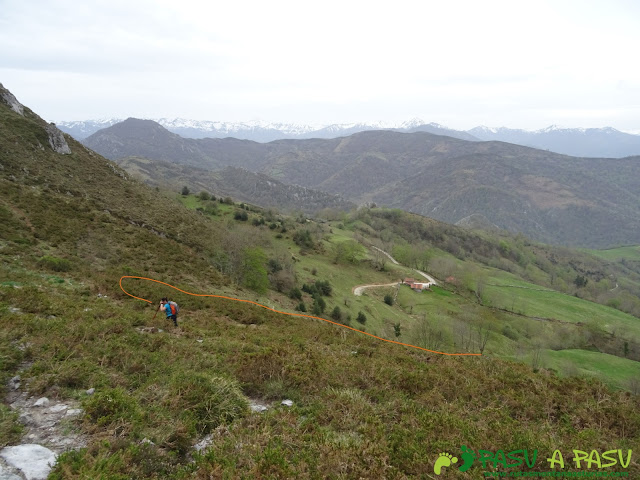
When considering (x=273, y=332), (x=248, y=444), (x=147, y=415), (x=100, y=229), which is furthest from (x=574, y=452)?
(x=100, y=229)

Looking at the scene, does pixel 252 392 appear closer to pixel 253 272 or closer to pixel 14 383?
pixel 14 383

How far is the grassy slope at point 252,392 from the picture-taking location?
20.2 ft

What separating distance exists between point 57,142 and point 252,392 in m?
47.4

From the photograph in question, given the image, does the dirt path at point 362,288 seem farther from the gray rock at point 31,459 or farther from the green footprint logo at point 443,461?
the gray rock at point 31,459

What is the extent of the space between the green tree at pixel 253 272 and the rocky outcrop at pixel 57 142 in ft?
86.7

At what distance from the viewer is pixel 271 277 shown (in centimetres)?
5122

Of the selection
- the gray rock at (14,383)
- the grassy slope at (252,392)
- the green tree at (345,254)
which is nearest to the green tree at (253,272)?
the grassy slope at (252,392)

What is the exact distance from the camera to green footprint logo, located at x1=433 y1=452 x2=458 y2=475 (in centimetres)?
625

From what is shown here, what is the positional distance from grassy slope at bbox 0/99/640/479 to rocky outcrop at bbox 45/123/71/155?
2677 centimetres

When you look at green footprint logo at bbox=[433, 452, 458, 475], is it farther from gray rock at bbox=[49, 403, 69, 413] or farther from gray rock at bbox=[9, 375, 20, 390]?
gray rock at bbox=[9, 375, 20, 390]

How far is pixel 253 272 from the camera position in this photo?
40844mm

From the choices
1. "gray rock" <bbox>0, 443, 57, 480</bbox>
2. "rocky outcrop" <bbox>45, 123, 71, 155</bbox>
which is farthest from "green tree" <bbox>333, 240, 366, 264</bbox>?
"gray rock" <bbox>0, 443, 57, 480</bbox>

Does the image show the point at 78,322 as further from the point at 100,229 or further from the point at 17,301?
the point at 100,229

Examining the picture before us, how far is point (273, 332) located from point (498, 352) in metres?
49.5
